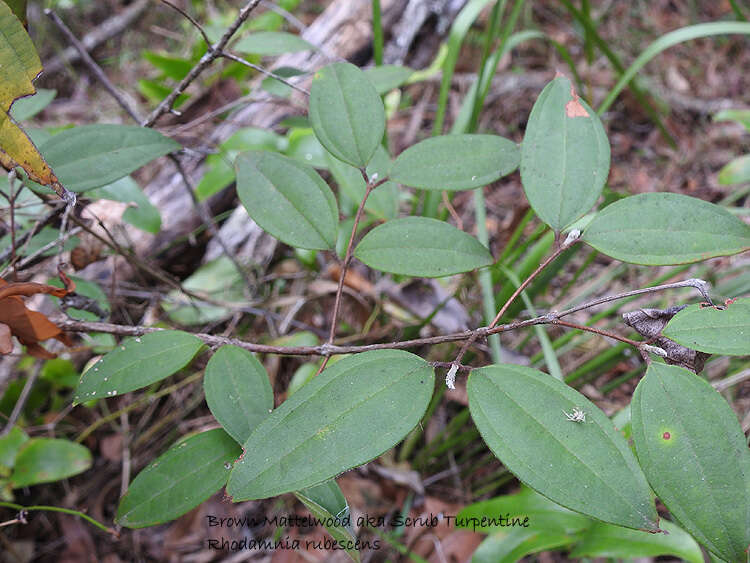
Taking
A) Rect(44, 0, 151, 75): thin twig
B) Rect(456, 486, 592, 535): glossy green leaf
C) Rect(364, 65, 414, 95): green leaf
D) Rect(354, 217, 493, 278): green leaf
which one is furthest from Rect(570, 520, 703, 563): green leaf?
Rect(44, 0, 151, 75): thin twig

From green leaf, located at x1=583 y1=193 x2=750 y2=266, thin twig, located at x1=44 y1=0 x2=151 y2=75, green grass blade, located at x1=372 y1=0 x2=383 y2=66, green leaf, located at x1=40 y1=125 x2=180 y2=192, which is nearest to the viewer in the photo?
green leaf, located at x1=583 y1=193 x2=750 y2=266

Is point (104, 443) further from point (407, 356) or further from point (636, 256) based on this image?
point (636, 256)

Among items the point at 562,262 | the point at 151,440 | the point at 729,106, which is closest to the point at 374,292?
the point at 562,262

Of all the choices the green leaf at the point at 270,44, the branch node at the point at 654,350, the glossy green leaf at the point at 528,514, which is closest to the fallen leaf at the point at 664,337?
the branch node at the point at 654,350

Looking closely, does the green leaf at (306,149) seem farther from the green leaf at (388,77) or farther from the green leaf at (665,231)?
the green leaf at (665,231)

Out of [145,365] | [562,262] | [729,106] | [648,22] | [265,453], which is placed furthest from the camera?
[648,22]

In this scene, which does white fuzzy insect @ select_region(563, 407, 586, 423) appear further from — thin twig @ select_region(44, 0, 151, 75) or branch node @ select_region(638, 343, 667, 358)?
thin twig @ select_region(44, 0, 151, 75)

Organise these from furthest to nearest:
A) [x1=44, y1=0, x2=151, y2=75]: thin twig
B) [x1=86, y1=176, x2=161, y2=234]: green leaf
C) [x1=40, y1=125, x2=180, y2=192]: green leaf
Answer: [x1=44, y1=0, x2=151, y2=75]: thin twig, [x1=86, y1=176, x2=161, y2=234]: green leaf, [x1=40, y1=125, x2=180, y2=192]: green leaf
